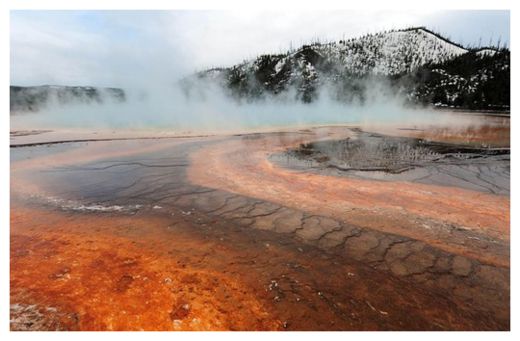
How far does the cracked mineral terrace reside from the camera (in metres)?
2.29

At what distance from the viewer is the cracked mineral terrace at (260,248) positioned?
2.29 metres

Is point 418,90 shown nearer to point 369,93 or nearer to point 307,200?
point 369,93

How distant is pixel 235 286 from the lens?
2600mm

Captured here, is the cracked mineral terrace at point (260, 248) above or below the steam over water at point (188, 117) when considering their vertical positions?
below

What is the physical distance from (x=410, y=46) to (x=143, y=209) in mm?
76915

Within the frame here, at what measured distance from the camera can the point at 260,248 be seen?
3.27 metres

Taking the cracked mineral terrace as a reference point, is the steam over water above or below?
above

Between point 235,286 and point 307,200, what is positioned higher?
point 307,200

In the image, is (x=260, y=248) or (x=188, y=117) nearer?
(x=260, y=248)

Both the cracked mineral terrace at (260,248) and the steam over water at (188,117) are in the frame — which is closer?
the cracked mineral terrace at (260,248)

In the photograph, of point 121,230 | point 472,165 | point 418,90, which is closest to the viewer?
point 121,230

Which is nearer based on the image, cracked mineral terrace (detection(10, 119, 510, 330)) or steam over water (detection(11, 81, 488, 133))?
cracked mineral terrace (detection(10, 119, 510, 330))

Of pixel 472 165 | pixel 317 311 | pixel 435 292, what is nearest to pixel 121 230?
pixel 317 311

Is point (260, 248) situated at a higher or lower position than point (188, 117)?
lower
